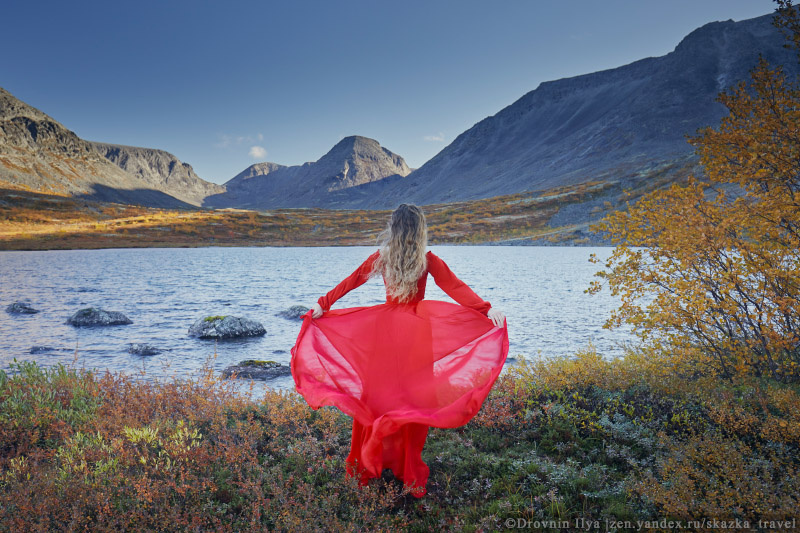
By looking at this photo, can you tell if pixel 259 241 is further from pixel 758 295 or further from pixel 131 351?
pixel 758 295

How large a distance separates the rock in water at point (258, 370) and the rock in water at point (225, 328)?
14.8 feet

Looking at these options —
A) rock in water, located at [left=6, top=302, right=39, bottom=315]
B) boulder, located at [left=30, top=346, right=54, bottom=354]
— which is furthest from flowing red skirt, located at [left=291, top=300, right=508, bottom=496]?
rock in water, located at [left=6, top=302, right=39, bottom=315]

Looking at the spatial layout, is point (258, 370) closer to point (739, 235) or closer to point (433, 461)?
point (433, 461)

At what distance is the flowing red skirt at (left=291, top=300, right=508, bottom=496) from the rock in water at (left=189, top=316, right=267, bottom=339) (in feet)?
42.7

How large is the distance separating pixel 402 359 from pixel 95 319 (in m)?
20.5

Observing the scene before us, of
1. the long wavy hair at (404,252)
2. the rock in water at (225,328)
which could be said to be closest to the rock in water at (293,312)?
the rock in water at (225,328)

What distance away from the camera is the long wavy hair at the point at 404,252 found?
4781mm

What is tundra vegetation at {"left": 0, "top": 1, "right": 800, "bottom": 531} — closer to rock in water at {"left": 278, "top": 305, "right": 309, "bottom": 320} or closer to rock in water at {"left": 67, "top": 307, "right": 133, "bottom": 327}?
rock in water at {"left": 67, "top": 307, "right": 133, "bottom": 327}

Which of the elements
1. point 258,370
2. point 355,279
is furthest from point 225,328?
point 355,279

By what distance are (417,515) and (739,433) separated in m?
4.67

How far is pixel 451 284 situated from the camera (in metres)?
4.97

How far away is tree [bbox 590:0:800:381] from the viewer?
240 inches

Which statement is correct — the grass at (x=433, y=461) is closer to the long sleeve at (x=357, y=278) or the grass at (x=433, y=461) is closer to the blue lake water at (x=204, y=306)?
the long sleeve at (x=357, y=278)

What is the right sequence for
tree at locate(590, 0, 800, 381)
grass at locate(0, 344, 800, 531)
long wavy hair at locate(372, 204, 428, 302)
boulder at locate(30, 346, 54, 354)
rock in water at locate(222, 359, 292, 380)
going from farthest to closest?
boulder at locate(30, 346, 54, 354) < rock in water at locate(222, 359, 292, 380) < tree at locate(590, 0, 800, 381) < long wavy hair at locate(372, 204, 428, 302) < grass at locate(0, 344, 800, 531)
